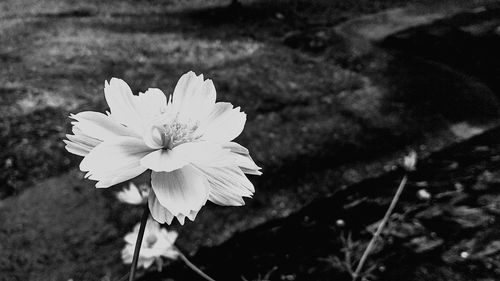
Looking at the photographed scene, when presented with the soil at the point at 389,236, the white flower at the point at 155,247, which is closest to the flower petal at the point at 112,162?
the white flower at the point at 155,247

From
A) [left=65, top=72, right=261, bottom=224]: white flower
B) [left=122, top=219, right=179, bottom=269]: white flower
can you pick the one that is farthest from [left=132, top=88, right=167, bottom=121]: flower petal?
[left=122, top=219, right=179, bottom=269]: white flower

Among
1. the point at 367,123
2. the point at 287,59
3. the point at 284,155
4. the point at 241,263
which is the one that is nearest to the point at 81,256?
the point at 241,263

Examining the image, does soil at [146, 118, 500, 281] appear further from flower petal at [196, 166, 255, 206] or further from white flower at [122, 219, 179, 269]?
flower petal at [196, 166, 255, 206]

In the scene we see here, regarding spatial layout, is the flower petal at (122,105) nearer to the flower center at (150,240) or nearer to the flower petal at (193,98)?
the flower petal at (193,98)

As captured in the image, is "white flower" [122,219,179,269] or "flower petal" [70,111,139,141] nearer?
"flower petal" [70,111,139,141]

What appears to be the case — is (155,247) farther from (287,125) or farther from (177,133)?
(287,125)

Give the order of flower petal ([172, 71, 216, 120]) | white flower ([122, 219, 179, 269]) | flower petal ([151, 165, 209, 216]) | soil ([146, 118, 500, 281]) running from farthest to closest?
soil ([146, 118, 500, 281]) → white flower ([122, 219, 179, 269]) → flower petal ([172, 71, 216, 120]) → flower petal ([151, 165, 209, 216])
